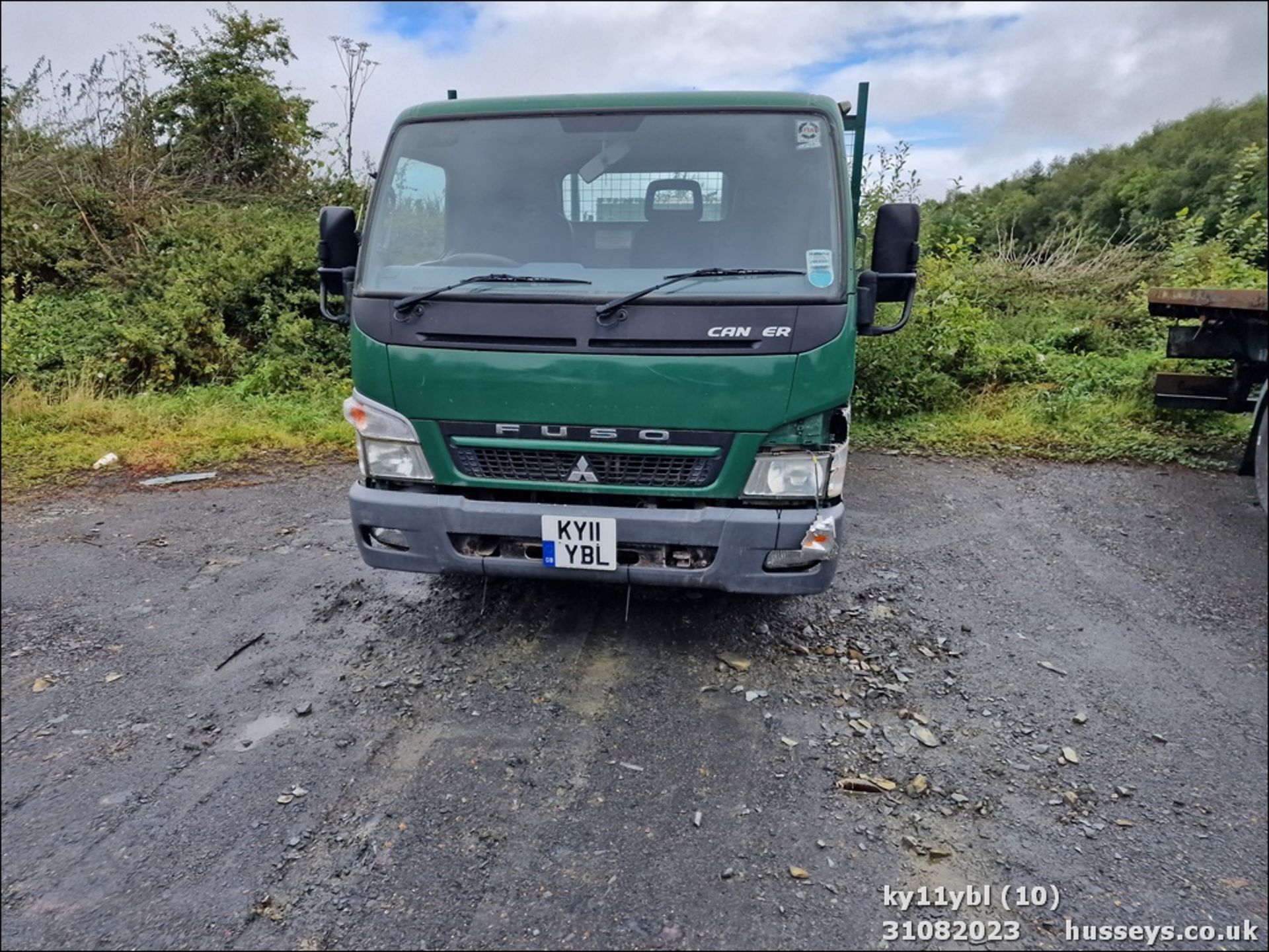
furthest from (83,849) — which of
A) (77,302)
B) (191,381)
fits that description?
(77,302)

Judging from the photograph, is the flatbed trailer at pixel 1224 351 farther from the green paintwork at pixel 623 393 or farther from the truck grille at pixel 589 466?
the truck grille at pixel 589 466

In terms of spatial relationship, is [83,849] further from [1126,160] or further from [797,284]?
[1126,160]

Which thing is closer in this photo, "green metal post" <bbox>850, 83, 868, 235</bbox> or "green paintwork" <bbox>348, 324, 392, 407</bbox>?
"green paintwork" <bbox>348, 324, 392, 407</bbox>

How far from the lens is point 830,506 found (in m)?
3.00

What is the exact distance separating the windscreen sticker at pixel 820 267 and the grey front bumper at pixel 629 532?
872mm

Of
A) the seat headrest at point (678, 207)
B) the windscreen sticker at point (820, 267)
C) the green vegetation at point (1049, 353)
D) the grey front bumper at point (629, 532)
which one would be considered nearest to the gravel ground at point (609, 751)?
the grey front bumper at point (629, 532)

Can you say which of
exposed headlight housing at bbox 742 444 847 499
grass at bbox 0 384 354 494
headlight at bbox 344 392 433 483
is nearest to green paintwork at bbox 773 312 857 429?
exposed headlight housing at bbox 742 444 847 499

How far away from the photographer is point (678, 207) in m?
3.21

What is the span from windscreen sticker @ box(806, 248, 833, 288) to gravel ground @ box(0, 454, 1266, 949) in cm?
155

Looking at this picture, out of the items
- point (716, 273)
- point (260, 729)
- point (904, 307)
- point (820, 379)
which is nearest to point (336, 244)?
point (716, 273)

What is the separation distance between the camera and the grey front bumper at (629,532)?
287cm

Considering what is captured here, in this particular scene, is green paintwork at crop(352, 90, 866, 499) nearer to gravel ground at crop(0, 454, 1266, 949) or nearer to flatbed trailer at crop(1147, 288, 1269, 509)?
gravel ground at crop(0, 454, 1266, 949)

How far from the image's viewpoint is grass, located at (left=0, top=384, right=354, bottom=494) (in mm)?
5539

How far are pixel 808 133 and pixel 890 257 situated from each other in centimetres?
62
